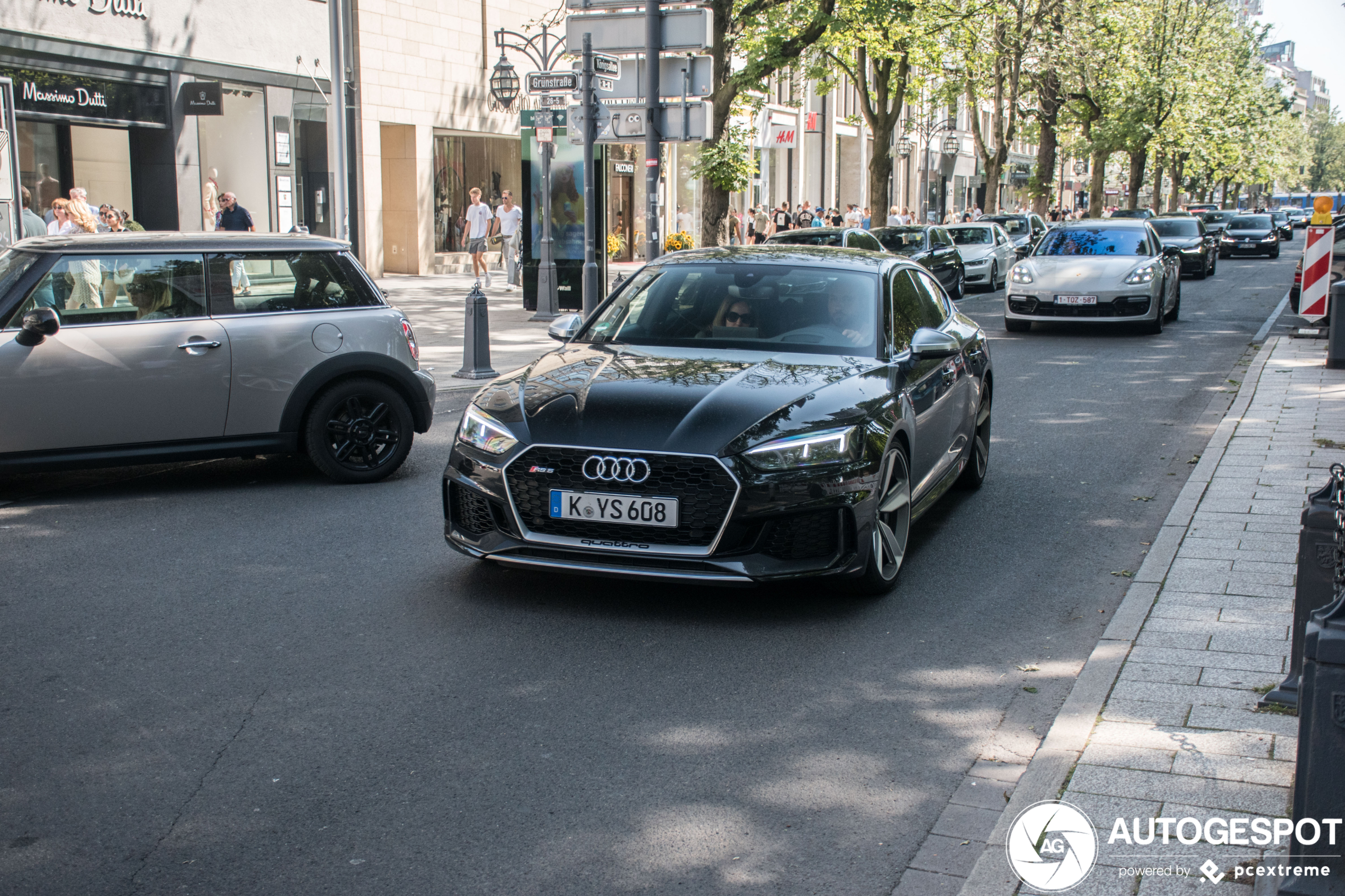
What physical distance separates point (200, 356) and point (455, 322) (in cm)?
1180

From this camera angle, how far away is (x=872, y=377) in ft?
20.0

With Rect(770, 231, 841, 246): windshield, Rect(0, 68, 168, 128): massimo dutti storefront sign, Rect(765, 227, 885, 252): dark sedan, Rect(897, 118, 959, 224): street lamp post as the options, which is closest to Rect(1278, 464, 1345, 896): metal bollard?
Rect(765, 227, 885, 252): dark sedan

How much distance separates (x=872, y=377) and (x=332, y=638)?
266 centimetres

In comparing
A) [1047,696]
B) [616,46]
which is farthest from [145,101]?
[1047,696]

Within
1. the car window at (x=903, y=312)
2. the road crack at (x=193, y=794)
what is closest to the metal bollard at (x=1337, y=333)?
the car window at (x=903, y=312)

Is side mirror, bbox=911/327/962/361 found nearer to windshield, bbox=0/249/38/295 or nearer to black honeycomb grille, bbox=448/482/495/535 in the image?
black honeycomb grille, bbox=448/482/495/535

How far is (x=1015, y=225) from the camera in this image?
36.9 meters

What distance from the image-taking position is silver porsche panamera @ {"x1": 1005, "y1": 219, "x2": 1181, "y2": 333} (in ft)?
59.4

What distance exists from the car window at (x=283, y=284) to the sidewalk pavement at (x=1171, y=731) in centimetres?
512

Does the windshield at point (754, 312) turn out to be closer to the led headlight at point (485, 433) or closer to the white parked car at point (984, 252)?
the led headlight at point (485, 433)

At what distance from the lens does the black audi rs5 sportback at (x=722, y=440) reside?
5.30 meters

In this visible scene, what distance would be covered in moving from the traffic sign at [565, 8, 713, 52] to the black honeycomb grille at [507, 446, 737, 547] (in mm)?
11312

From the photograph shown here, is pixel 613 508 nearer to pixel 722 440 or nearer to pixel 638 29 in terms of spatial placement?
pixel 722 440

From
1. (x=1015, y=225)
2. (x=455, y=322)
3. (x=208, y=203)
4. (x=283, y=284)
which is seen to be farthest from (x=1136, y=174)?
(x=283, y=284)
